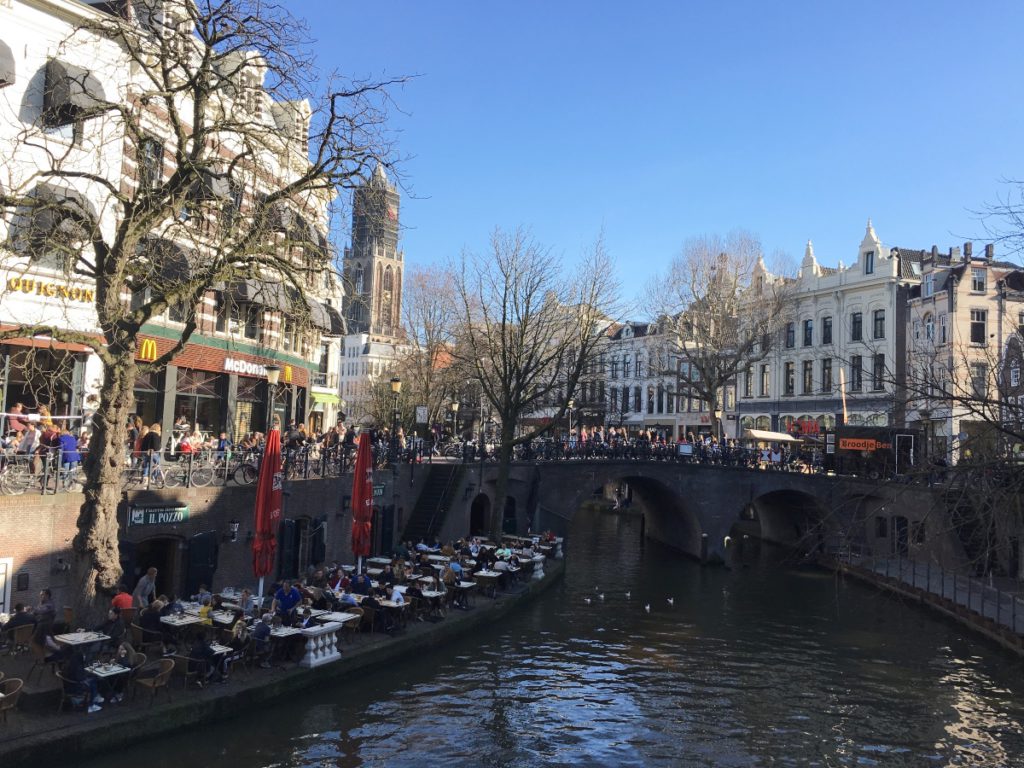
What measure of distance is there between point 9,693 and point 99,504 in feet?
12.1

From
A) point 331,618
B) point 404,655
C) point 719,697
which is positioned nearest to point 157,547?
point 331,618

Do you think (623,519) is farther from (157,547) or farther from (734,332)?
(157,547)

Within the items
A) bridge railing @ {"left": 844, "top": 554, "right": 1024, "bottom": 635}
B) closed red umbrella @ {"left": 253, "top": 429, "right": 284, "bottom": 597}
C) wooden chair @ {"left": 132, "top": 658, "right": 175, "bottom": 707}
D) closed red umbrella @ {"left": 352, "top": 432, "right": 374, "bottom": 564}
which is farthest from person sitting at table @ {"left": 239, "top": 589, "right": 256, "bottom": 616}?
bridge railing @ {"left": 844, "top": 554, "right": 1024, "bottom": 635}

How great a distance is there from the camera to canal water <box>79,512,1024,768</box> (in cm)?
1410

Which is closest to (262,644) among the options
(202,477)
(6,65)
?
(202,477)

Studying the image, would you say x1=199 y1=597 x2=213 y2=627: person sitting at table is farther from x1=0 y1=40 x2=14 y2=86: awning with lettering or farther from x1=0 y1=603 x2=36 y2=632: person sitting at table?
x1=0 y1=40 x2=14 y2=86: awning with lettering

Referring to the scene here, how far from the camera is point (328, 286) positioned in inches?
667

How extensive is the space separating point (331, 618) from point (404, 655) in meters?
2.63

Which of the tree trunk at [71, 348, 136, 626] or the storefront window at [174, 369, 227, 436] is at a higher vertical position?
the storefront window at [174, 369, 227, 436]

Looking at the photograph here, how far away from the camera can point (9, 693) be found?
11578mm

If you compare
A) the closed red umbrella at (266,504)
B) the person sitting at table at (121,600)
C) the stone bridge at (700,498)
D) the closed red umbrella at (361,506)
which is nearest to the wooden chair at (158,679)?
the person sitting at table at (121,600)

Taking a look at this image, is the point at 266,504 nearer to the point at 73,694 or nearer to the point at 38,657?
the point at 38,657

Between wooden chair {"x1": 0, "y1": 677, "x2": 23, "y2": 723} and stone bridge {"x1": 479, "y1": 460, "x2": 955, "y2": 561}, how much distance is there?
940 inches

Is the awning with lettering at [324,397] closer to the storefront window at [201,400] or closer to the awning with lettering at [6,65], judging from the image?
the storefront window at [201,400]
